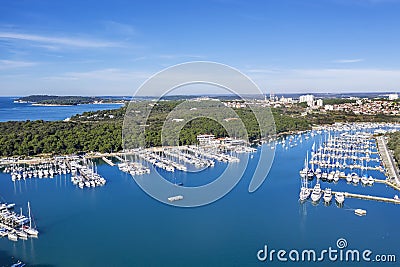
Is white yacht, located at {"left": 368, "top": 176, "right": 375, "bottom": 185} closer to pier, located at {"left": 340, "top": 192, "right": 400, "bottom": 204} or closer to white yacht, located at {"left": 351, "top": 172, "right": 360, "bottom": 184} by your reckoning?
white yacht, located at {"left": 351, "top": 172, "right": 360, "bottom": 184}

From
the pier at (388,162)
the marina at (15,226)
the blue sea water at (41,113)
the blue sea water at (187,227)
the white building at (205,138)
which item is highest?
the blue sea water at (41,113)

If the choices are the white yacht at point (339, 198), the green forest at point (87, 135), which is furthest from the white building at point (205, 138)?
the white yacht at point (339, 198)

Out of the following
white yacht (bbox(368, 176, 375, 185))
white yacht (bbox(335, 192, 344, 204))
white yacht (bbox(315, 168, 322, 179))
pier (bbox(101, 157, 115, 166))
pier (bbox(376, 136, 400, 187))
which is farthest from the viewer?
pier (bbox(101, 157, 115, 166))

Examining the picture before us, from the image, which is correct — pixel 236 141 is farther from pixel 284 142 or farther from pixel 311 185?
pixel 311 185

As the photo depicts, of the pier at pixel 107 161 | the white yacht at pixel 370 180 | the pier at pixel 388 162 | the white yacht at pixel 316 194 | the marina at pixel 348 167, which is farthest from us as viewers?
the pier at pixel 107 161

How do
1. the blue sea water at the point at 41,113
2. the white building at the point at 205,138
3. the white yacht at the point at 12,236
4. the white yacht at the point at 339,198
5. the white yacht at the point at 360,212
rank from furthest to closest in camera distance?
the blue sea water at the point at 41,113, the white building at the point at 205,138, the white yacht at the point at 339,198, the white yacht at the point at 360,212, the white yacht at the point at 12,236

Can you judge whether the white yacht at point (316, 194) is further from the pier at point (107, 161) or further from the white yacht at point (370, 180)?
the pier at point (107, 161)

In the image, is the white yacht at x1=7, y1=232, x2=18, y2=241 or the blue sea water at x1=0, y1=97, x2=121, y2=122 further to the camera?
the blue sea water at x1=0, y1=97, x2=121, y2=122

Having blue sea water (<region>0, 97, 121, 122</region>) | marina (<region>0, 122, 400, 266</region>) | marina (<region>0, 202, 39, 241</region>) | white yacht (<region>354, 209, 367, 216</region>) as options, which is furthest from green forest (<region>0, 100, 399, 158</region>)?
blue sea water (<region>0, 97, 121, 122</region>)

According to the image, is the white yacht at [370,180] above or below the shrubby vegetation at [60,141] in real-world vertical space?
below
